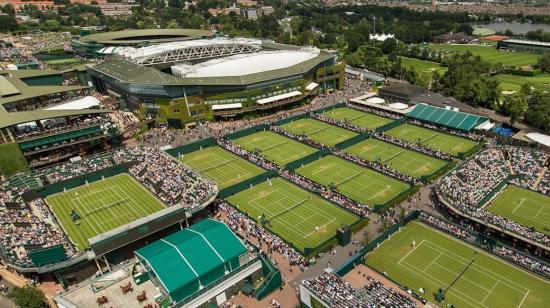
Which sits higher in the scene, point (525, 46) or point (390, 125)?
point (390, 125)

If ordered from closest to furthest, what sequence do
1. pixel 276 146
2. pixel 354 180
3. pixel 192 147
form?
pixel 354 180 → pixel 192 147 → pixel 276 146

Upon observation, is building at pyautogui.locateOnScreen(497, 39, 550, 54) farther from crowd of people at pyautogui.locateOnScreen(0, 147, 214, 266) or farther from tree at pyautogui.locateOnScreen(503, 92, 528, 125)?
crowd of people at pyautogui.locateOnScreen(0, 147, 214, 266)

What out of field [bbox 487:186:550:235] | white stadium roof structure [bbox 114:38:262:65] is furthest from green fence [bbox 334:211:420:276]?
white stadium roof structure [bbox 114:38:262:65]

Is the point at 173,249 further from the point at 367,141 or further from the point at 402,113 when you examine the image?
the point at 402,113

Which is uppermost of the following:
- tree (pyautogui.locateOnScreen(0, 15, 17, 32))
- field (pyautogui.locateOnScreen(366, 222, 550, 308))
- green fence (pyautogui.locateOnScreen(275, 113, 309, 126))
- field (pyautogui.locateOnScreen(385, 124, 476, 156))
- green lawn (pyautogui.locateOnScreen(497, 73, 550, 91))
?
tree (pyautogui.locateOnScreen(0, 15, 17, 32))

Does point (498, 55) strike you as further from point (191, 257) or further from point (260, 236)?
point (191, 257)

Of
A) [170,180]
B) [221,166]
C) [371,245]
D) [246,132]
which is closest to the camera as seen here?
[371,245]

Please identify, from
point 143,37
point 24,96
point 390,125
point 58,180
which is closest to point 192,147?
point 58,180
